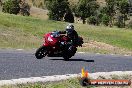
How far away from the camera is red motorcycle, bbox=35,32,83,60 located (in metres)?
19.0

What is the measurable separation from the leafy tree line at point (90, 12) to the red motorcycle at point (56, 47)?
90.0 m

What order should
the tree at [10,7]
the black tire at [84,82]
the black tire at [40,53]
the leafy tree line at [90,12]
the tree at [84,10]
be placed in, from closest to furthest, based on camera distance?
the black tire at [84,82], the black tire at [40,53], the tree at [10,7], the leafy tree line at [90,12], the tree at [84,10]

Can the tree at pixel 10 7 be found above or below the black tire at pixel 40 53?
below

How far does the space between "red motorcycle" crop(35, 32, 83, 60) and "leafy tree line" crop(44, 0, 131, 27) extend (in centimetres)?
9000

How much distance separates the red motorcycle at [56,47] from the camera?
1895 cm

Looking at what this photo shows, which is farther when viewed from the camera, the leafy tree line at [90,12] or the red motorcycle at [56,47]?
the leafy tree line at [90,12]

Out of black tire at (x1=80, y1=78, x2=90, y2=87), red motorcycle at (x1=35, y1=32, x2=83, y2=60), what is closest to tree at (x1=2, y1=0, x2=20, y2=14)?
red motorcycle at (x1=35, y1=32, x2=83, y2=60)

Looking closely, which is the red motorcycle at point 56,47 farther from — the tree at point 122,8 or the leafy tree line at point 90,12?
the tree at point 122,8

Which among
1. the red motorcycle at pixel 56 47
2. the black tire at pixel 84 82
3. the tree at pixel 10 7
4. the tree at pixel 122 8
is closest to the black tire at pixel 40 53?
the red motorcycle at pixel 56 47

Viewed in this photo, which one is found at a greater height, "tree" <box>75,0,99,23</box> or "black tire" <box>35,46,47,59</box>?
"black tire" <box>35,46,47,59</box>

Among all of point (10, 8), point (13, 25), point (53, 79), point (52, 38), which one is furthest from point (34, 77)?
point (10, 8)

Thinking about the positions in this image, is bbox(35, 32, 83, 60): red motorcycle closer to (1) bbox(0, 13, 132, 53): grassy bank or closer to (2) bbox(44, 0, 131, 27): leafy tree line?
(1) bbox(0, 13, 132, 53): grassy bank

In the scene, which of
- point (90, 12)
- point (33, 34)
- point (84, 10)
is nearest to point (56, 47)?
point (33, 34)

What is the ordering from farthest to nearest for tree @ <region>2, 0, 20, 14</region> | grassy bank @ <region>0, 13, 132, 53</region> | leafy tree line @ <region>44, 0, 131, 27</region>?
leafy tree line @ <region>44, 0, 131, 27</region> → tree @ <region>2, 0, 20, 14</region> → grassy bank @ <region>0, 13, 132, 53</region>
